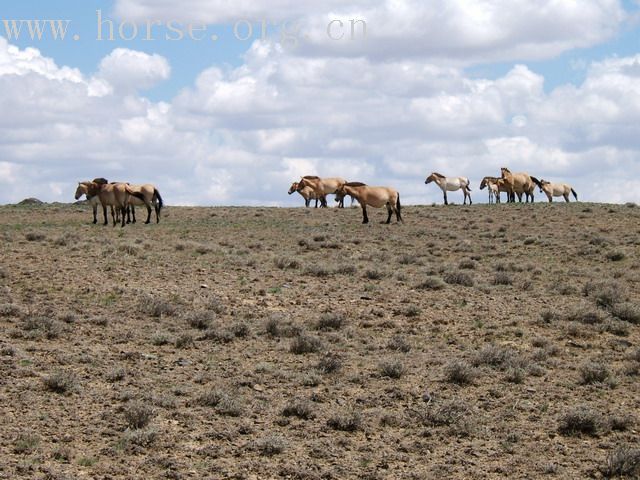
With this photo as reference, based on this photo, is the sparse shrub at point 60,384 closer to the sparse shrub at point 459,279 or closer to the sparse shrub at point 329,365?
the sparse shrub at point 329,365

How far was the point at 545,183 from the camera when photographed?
5569 cm

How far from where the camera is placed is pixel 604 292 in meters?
21.1

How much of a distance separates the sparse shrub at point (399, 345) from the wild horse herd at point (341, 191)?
16969mm

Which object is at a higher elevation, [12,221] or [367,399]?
[12,221]

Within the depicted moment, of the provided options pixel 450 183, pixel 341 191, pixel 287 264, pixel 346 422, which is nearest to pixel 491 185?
pixel 450 183

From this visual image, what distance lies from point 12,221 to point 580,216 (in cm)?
2240

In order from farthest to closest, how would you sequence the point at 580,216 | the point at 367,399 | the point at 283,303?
the point at 580,216, the point at 283,303, the point at 367,399

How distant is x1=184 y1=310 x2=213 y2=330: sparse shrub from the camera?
58.0 feet

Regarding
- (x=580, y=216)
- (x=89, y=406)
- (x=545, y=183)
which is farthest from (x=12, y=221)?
(x=545, y=183)

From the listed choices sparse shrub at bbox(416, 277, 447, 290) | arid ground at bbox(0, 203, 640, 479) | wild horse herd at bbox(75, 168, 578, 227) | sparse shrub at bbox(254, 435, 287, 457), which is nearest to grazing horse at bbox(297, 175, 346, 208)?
wild horse herd at bbox(75, 168, 578, 227)

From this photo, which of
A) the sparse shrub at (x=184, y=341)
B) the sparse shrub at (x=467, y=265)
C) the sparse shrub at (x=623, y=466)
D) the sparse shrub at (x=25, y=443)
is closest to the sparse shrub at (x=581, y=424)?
the sparse shrub at (x=623, y=466)

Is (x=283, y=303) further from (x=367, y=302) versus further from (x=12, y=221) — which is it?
(x=12, y=221)

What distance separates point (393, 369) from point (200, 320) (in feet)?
14.7

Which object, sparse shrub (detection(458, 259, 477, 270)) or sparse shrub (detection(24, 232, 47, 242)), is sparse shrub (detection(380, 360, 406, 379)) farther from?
sparse shrub (detection(24, 232, 47, 242))
